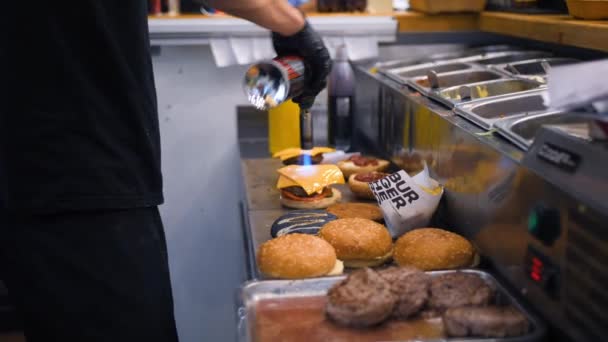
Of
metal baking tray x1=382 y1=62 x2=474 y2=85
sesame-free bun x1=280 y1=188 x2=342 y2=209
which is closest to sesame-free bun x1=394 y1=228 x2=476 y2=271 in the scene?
sesame-free bun x1=280 y1=188 x2=342 y2=209

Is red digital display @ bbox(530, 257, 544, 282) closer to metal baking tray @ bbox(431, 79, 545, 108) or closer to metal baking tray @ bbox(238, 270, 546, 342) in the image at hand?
metal baking tray @ bbox(238, 270, 546, 342)

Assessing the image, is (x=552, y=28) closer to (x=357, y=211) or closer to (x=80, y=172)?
(x=357, y=211)

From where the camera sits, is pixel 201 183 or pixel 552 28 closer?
pixel 552 28

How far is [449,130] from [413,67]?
0.76 m

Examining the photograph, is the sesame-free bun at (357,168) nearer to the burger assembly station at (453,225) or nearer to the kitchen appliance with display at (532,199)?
the burger assembly station at (453,225)

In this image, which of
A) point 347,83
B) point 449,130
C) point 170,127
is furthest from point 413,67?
point 170,127

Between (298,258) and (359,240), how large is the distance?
6.4 inches

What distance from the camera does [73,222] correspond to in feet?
4.70

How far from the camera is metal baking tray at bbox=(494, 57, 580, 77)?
1.89m

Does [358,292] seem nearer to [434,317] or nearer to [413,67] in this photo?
[434,317]

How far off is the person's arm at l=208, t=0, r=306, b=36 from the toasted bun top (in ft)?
1.63

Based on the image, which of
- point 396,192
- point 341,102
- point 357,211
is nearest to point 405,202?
point 396,192

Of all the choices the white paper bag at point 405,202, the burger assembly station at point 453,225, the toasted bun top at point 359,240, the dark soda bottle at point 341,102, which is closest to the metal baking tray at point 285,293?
the burger assembly station at point 453,225

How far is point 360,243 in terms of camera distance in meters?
1.44
